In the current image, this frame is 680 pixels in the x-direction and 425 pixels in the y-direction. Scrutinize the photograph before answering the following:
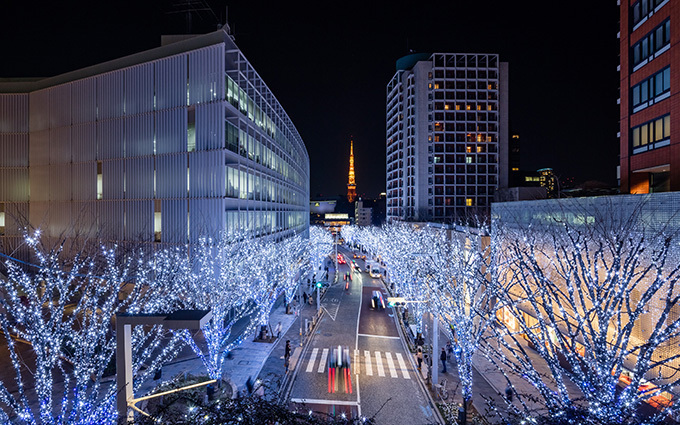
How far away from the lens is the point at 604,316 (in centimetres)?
760

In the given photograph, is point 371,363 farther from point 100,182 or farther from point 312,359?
point 100,182

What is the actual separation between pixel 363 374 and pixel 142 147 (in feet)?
82.0

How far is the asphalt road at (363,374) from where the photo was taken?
1468cm

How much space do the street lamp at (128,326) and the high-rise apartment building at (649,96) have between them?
24.7 meters

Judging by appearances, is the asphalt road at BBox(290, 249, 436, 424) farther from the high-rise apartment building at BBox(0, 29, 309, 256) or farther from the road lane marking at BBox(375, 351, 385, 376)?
the high-rise apartment building at BBox(0, 29, 309, 256)

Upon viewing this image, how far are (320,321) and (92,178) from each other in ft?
79.3

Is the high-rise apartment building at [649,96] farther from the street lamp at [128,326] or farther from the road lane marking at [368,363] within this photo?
the street lamp at [128,326]

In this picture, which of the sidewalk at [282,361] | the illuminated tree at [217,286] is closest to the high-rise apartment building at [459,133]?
the sidewalk at [282,361]

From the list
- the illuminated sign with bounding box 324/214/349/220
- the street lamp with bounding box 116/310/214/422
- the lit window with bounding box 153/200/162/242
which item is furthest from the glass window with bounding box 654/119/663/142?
the illuminated sign with bounding box 324/214/349/220

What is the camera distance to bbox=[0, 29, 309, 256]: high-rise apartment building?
25.4m

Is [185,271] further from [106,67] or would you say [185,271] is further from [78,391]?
[106,67]

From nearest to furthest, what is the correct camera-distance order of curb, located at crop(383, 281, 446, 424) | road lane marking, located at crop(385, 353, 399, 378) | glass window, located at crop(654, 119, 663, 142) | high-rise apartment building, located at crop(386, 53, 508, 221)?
curb, located at crop(383, 281, 446, 424) < road lane marking, located at crop(385, 353, 399, 378) < glass window, located at crop(654, 119, 663, 142) < high-rise apartment building, located at crop(386, 53, 508, 221)

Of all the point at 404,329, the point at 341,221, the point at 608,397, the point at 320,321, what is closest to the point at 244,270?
the point at 320,321

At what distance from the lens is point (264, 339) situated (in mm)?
22938
